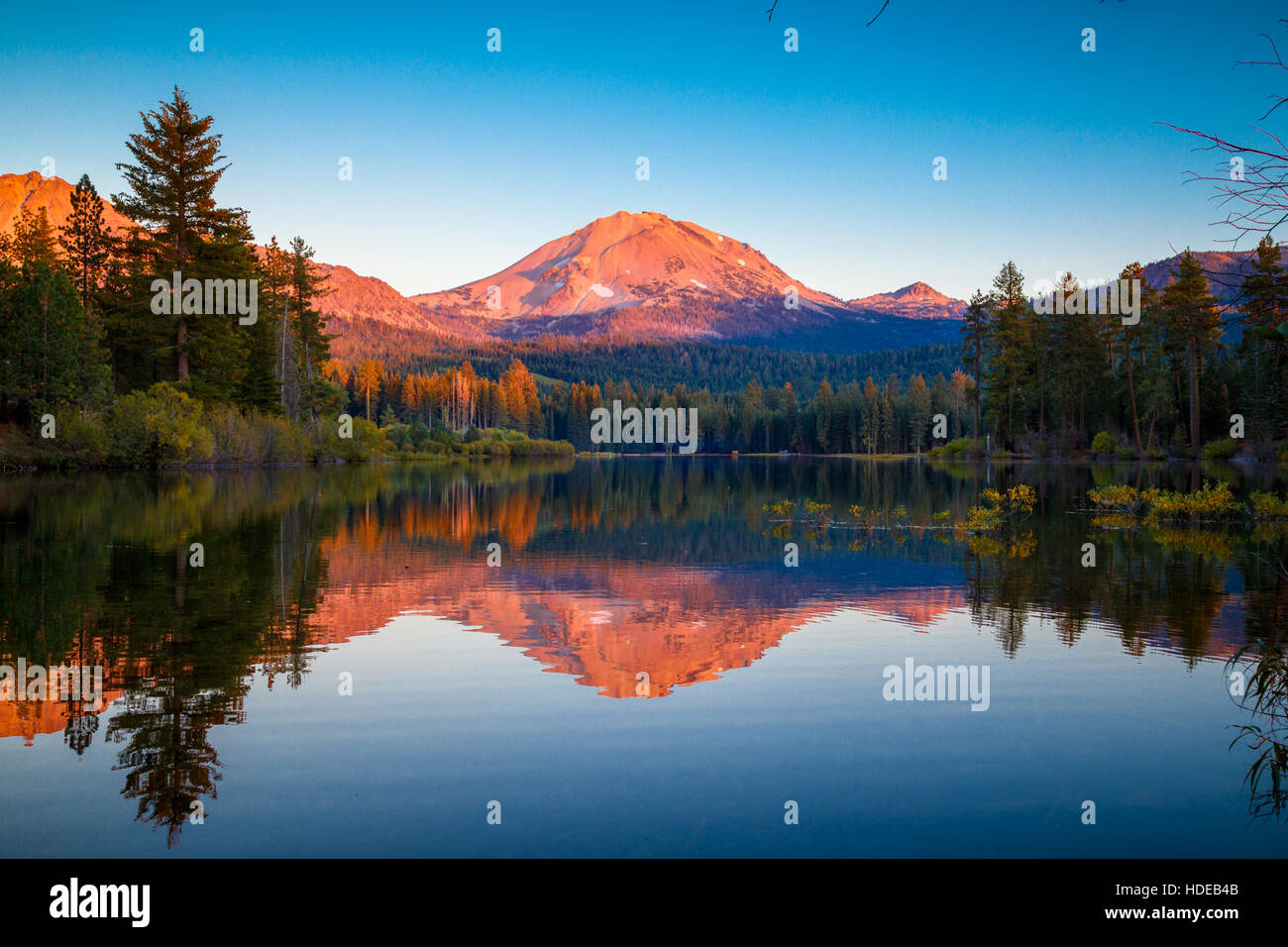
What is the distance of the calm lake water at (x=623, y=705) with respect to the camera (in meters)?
5.74

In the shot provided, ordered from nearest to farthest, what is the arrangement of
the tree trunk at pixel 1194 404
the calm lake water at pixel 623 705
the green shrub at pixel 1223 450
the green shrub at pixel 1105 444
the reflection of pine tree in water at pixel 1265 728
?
1. the calm lake water at pixel 623 705
2. the reflection of pine tree in water at pixel 1265 728
3. the green shrub at pixel 1223 450
4. the tree trunk at pixel 1194 404
5. the green shrub at pixel 1105 444

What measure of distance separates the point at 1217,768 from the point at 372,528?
20.3 metres

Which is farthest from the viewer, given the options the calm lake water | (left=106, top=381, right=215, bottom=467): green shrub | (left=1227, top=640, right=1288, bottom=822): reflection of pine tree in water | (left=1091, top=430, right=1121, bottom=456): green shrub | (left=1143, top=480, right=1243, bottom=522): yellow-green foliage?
(left=1091, top=430, right=1121, bottom=456): green shrub

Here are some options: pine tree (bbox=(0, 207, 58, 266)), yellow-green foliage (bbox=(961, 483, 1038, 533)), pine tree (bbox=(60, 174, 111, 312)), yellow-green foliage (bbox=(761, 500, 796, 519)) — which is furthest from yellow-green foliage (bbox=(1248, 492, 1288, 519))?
pine tree (bbox=(0, 207, 58, 266))

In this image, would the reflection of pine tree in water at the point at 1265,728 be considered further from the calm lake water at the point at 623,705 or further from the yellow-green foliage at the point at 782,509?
the yellow-green foliage at the point at 782,509

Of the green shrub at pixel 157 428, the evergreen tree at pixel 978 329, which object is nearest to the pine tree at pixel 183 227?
the green shrub at pixel 157 428

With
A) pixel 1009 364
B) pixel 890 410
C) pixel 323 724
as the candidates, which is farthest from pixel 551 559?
pixel 890 410

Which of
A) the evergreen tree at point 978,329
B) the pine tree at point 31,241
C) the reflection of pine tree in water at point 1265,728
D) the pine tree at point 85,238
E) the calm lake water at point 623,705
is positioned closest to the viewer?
the calm lake water at point 623,705

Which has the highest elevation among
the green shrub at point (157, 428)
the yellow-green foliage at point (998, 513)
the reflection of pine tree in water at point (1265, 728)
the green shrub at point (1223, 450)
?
the green shrub at point (157, 428)

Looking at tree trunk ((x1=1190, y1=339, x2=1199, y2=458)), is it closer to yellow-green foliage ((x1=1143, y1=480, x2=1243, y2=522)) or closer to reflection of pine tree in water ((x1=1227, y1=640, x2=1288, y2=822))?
yellow-green foliage ((x1=1143, y1=480, x2=1243, y2=522))

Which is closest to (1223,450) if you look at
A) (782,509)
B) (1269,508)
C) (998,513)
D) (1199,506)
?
(1199,506)

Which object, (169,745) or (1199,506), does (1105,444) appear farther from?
(169,745)

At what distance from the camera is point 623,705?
333 inches

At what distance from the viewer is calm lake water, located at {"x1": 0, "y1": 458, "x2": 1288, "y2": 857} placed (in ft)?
18.8
